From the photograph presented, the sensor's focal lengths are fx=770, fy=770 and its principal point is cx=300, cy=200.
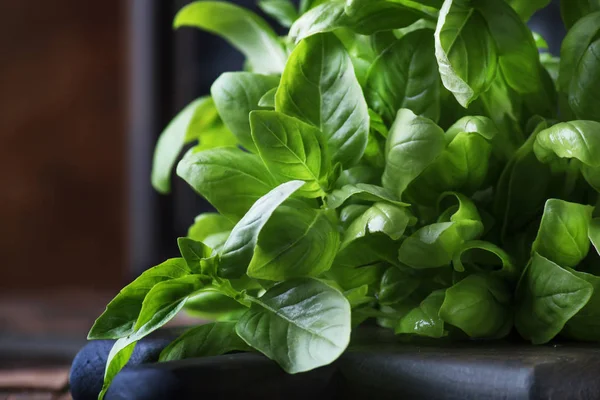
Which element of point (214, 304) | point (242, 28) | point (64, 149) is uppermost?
point (242, 28)

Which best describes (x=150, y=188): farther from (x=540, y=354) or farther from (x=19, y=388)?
(x=540, y=354)

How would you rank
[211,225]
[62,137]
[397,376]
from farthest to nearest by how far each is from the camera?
[62,137], [211,225], [397,376]

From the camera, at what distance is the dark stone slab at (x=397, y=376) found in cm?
24

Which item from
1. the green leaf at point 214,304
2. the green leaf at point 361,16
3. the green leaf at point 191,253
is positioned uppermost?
the green leaf at point 361,16

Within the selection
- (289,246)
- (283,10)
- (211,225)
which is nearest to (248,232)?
(289,246)

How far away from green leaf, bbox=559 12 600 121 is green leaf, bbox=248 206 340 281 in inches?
4.4

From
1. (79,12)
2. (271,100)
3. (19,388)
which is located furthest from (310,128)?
(79,12)

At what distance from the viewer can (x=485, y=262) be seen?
31cm

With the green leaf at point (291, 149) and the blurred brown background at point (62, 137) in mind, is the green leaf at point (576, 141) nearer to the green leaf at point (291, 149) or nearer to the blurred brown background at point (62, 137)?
the green leaf at point (291, 149)

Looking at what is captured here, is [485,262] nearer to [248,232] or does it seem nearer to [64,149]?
[248,232]

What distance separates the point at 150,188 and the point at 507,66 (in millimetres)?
1390

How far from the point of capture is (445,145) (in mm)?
285

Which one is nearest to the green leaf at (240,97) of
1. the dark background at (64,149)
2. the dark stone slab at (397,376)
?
the dark stone slab at (397,376)

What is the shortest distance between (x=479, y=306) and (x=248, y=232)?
9 centimetres
